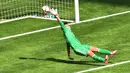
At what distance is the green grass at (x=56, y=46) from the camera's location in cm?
1662

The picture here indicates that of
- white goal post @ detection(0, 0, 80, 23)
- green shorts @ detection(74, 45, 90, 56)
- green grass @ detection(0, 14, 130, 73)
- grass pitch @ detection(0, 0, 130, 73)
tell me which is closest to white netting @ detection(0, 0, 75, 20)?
white goal post @ detection(0, 0, 80, 23)

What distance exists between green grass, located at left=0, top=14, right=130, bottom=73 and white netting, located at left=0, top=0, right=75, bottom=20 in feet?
2.72

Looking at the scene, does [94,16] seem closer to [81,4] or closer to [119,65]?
[81,4]

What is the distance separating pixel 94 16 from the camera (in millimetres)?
22031

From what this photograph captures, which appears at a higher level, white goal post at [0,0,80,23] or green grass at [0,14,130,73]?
white goal post at [0,0,80,23]

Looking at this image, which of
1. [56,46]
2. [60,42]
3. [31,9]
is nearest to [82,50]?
[56,46]

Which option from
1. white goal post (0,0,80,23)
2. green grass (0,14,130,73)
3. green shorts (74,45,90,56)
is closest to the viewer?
green shorts (74,45,90,56)

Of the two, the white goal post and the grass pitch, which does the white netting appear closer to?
the white goal post

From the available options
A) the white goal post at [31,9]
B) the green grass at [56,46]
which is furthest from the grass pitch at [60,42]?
the white goal post at [31,9]

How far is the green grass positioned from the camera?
1662 cm

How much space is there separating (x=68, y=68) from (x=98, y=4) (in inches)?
294

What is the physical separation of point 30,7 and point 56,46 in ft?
17.5

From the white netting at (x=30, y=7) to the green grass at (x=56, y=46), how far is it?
32.6 inches

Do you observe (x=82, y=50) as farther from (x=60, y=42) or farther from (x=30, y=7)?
(x=30, y=7)
